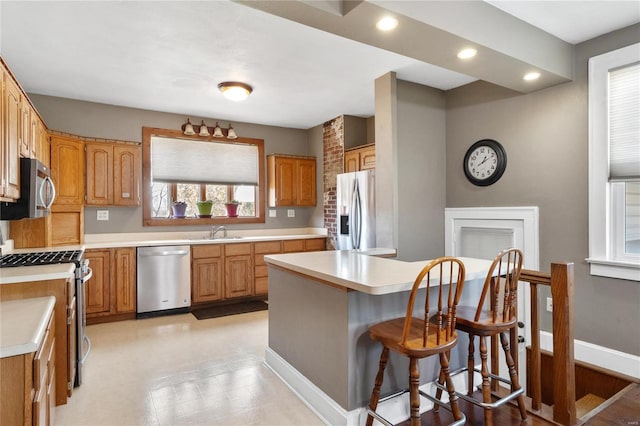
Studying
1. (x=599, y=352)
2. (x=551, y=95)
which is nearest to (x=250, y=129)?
(x=551, y=95)

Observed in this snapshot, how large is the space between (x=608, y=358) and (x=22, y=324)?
391cm

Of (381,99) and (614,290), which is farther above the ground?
(381,99)

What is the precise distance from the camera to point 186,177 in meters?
5.00

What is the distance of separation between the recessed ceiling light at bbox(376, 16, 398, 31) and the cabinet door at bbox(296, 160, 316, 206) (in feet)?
11.6

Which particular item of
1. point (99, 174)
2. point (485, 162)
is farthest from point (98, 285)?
point (485, 162)

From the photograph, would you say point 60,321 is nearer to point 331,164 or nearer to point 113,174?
point 113,174

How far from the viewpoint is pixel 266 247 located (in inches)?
197

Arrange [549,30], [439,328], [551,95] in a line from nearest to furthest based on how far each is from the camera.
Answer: [439,328] < [549,30] < [551,95]

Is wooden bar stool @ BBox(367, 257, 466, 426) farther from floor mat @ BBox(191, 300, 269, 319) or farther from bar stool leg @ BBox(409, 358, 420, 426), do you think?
floor mat @ BBox(191, 300, 269, 319)

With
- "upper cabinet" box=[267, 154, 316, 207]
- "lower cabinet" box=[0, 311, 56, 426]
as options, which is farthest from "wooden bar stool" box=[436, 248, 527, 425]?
"upper cabinet" box=[267, 154, 316, 207]

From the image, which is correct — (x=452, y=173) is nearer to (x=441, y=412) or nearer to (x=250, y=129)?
(x=441, y=412)

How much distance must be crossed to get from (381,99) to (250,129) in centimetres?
251

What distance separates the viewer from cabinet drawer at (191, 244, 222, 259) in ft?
14.7

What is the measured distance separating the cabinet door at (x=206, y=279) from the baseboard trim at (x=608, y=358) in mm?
3847
